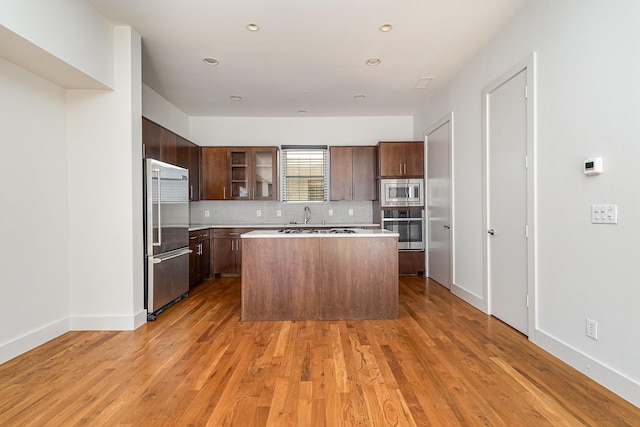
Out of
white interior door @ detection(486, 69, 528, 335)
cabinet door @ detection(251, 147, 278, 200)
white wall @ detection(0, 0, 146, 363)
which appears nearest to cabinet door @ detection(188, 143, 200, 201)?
cabinet door @ detection(251, 147, 278, 200)

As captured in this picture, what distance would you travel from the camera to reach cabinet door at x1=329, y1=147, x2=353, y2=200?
237 inches

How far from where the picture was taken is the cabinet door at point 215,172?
5941 millimetres

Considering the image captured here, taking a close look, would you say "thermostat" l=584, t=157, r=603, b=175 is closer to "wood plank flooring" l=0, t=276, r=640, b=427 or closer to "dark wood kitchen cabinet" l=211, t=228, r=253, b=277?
"wood plank flooring" l=0, t=276, r=640, b=427

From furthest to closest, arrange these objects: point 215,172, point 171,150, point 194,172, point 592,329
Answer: point 215,172 → point 194,172 → point 171,150 → point 592,329

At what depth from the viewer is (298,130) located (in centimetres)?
630

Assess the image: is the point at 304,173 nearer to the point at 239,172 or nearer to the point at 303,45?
the point at 239,172

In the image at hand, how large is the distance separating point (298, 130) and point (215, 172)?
5.55 feet

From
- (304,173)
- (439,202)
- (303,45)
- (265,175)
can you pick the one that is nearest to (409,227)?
(439,202)

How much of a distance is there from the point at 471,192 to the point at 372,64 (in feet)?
6.25

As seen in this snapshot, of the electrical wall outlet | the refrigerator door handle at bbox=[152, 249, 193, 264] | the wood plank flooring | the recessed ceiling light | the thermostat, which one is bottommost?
the wood plank flooring

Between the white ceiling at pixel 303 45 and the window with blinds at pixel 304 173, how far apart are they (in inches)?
39.5

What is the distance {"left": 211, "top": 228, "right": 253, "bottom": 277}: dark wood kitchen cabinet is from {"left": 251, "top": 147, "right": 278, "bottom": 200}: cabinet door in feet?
2.46

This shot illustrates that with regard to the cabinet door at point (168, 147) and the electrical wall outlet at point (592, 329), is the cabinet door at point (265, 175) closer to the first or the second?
the cabinet door at point (168, 147)

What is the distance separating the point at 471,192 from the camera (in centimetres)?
393
